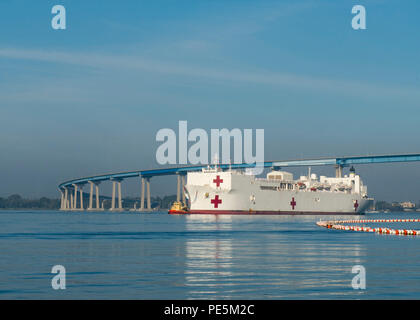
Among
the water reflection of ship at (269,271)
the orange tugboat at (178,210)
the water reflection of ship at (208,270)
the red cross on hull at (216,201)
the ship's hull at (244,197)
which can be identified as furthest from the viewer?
the orange tugboat at (178,210)

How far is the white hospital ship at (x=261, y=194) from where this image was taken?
92.6 m

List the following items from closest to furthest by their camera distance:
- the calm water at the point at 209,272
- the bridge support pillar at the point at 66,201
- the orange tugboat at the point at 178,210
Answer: the calm water at the point at 209,272 → the orange tugboat at the point at 178,210 → the bridge support pillar at the point at 66,201

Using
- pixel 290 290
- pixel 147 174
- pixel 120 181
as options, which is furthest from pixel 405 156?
pixel 290 290

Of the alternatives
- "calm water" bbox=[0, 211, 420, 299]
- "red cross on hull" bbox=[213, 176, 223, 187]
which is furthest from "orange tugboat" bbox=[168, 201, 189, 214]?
"calm water" bbox=[0, 211, 420, 299]

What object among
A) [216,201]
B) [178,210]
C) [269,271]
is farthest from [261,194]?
[269,271]

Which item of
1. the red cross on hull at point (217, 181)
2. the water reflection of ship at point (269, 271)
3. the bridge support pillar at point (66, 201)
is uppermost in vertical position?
the red cross on hull at point (217, 181)

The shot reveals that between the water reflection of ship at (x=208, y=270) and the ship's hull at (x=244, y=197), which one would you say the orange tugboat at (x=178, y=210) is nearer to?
the ship's hull at (x=244, y=197)

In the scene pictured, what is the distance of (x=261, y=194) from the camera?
313 ft

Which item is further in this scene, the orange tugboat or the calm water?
the orange tugboat

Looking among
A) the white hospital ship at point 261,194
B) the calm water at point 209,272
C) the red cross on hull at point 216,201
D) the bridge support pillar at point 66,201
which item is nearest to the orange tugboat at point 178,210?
the white hospital ship at point 261,194

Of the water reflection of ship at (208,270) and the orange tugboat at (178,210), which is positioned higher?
the water reflection of ship at (208,270)

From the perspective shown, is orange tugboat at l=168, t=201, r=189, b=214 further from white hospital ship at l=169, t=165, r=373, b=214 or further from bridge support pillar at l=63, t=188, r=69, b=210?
bridge support pillar at l=63, t=188, r=69, b=210

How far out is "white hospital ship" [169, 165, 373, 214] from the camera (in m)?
92.6
